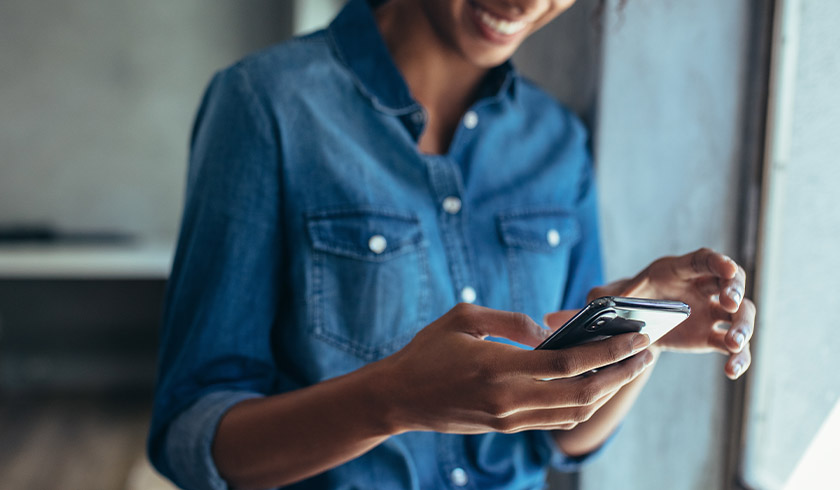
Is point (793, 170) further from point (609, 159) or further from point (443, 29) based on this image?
point (443, 29)

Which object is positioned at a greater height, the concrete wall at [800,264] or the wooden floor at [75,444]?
the concrete wall at [800,264]

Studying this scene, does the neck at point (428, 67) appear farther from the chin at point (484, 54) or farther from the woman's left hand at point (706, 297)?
the woman's left hand at point (706, 297)

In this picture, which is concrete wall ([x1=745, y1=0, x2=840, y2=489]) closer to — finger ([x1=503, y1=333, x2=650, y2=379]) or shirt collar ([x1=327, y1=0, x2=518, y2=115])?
finger ([x1=503, y1=333, x2=650, y2=379])

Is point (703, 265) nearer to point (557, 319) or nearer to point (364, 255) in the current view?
point (557, 319)

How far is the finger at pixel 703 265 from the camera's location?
0.45 metres

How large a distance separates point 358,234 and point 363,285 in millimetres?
52

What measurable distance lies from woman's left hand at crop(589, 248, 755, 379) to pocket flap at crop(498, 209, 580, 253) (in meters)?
0.19

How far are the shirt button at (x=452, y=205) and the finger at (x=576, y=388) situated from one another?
30 cm

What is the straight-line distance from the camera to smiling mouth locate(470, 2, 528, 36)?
24.7 inches

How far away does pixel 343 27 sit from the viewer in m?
0.73

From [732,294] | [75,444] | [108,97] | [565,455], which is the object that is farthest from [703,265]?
[108,97]

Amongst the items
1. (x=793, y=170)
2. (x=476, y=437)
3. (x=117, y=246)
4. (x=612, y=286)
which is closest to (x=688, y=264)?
(x=612, y=286)

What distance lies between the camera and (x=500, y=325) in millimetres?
430

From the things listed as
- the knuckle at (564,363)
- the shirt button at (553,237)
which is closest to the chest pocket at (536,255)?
the shirt button at (553,237)
